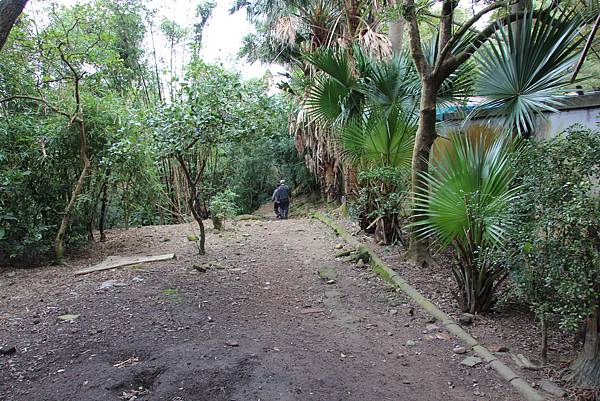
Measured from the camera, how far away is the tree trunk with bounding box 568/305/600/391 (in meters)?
2.74

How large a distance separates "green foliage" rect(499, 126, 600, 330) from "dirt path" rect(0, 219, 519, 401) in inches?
29.5

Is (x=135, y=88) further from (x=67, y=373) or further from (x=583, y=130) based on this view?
(x=583, y=130)

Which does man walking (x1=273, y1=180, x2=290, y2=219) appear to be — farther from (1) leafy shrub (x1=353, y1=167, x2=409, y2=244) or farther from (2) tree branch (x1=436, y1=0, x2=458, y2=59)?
(2) tree branch (x1=436, y1=0, x2=458, y2=59)

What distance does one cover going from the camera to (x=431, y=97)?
17.0 feet

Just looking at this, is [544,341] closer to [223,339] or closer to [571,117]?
[223,339]

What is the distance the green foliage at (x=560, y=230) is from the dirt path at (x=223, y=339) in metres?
0.75

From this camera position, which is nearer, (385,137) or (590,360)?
(590,360)

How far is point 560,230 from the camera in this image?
271 cm

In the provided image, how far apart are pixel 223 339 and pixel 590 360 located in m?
2.77

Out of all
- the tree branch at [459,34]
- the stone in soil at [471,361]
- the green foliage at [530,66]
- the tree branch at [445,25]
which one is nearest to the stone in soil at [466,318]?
the stone in soil at [471,361]

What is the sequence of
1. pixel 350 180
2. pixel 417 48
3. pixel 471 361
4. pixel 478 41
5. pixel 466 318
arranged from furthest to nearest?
pixel 350 180 → pixel 417 48 → pixel 478 41 → pixel 466 318 → pixel 471 361

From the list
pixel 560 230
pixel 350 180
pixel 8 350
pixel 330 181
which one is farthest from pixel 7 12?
pixel 330 181

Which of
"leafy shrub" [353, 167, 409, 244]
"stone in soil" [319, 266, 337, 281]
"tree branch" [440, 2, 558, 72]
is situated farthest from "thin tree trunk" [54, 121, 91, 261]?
Result: "tree branch" [440, 2, 558, 72]

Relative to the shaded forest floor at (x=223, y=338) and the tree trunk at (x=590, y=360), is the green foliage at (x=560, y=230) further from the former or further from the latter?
the shaded forest floor at (x=223, y=338)
